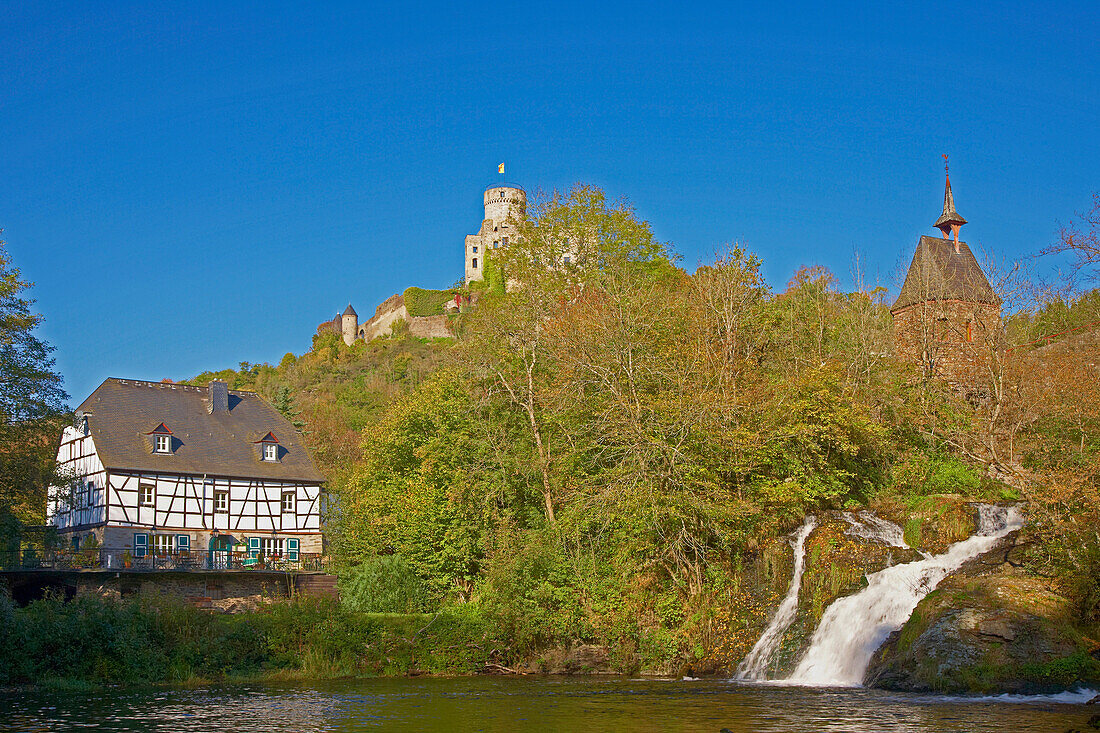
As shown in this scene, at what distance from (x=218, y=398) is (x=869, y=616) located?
32.6 metres

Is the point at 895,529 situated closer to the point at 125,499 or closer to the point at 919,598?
the point at 919,598

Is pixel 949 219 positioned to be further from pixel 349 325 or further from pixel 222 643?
pixel 349 325

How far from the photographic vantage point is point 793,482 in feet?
95.0

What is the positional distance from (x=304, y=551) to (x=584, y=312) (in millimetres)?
20243

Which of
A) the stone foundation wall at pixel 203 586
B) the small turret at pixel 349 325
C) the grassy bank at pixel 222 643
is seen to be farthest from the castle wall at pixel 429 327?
the grassy bank at pixel 222 643

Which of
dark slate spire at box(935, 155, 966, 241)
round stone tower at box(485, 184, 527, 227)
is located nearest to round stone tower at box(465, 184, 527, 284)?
round stone tower at box(485, 184, 527, 227)

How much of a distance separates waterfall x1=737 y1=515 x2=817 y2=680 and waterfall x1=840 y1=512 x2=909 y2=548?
1.28 meters

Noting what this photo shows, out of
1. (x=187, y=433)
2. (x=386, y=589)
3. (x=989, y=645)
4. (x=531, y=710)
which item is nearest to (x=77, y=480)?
(x=187, y=433)

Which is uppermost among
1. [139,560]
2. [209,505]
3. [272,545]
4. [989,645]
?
[209,505]

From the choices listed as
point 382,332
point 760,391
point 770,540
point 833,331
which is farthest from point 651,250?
point 382,332

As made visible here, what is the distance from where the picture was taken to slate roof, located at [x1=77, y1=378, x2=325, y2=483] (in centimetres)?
4191

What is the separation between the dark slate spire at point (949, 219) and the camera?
5222 centimetres

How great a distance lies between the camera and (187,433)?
44.1 m

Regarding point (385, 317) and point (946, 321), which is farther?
point (385, 317)
